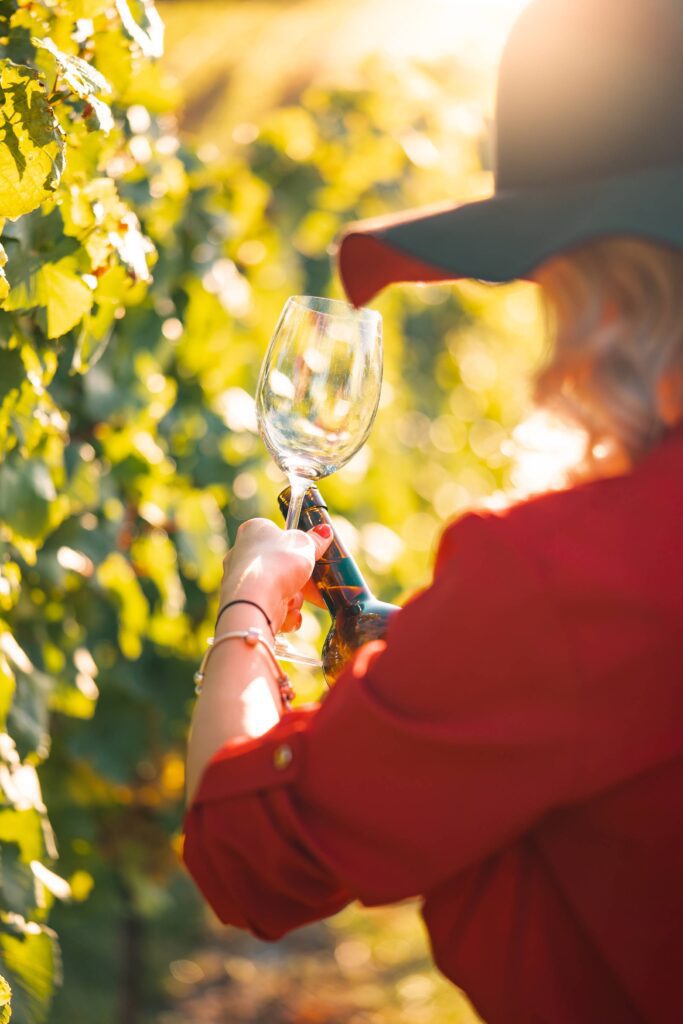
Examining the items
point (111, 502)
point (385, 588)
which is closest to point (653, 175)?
point (111, 502)

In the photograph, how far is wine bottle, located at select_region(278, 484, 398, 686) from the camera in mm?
1595

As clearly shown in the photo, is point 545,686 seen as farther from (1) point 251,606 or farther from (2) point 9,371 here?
(2) point 9,371

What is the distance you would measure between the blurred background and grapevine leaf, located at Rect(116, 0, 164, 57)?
407 mm

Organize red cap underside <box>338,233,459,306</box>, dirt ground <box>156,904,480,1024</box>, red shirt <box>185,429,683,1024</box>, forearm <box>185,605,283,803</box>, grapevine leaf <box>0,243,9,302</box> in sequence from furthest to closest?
1. dirt ground <box>156,904,480,1024</box>
2. grapevine leaf <box>0,243,9,302</box>
3. red cap underside <box>338,233,459,306</box>
4. forearm <box>185,605,283,803</box>
5. red shirt <box>185,429,683,1024</box>

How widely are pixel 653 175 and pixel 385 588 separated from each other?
2.36 meters

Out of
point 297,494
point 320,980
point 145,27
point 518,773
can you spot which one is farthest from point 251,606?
point 320,980

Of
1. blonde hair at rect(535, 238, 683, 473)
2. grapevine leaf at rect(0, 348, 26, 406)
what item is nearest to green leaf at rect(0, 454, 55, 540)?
grapevine leaf at rect(0, 348, 26, 406)

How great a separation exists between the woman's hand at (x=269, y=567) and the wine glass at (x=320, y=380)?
0.13m

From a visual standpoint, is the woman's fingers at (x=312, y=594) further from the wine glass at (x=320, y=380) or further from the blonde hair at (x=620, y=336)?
the blonde hair at (x=620, y=336)

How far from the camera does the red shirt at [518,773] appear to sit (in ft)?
3.67

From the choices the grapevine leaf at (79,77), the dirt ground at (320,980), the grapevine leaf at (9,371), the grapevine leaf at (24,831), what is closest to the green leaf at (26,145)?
the grapevine leaf at (79,77)

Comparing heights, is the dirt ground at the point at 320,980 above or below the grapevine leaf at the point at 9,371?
below

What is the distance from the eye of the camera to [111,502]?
2.57 m

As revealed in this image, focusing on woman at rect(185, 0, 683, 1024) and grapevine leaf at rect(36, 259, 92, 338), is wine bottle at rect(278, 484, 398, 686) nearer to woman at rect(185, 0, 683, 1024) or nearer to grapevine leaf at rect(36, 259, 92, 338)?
woman at rect(185, 0, 683, 1024)
